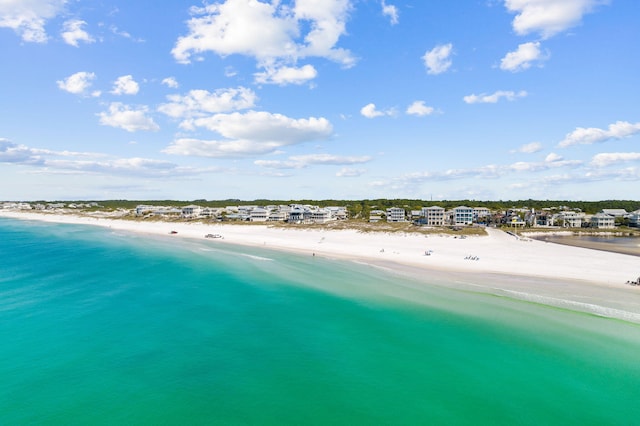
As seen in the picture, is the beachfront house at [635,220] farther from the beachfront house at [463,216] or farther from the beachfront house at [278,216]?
the beachfront house at [278,216]

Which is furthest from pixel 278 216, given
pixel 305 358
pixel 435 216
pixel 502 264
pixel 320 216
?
pixel 305 358

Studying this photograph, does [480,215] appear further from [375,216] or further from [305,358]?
[305,358]

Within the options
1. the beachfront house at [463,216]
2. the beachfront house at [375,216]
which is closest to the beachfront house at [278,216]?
the beachfront house at [375,216]

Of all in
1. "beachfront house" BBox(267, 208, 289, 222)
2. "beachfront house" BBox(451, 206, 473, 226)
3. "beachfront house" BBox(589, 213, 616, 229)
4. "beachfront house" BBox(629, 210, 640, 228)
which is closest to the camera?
"beachfront house" BBox(589, 213, 616, 229)

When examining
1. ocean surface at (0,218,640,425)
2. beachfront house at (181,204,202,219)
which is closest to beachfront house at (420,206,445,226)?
ocean surface at (0,218,640,425)

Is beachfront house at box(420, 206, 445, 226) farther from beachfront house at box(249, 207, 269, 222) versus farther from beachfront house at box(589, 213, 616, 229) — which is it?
beachfront house at box(249, 207, 269, 222)

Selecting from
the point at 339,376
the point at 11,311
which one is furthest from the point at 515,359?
the point at 11,311
